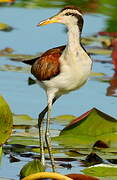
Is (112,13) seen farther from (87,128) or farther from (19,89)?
(87,128)

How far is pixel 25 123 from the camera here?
22.0ft

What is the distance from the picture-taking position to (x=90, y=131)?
6.41 m

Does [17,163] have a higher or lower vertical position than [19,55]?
lower

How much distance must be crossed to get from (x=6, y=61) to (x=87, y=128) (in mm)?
2948

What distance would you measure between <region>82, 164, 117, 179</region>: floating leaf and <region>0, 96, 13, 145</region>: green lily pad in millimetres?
684

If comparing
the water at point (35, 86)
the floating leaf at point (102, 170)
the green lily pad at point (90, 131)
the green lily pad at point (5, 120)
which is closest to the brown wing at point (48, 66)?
the green lily pad at point (90, 131)

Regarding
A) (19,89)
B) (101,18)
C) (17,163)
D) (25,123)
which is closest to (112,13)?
(101,18)

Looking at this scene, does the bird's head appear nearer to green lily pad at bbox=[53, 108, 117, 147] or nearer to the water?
green lily pad at bbox=[53, 108, 117, 147]

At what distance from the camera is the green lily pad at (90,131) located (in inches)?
248

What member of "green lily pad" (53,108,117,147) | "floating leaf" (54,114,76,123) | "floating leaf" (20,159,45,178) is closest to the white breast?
"green lily pad" (53,108,117,147)

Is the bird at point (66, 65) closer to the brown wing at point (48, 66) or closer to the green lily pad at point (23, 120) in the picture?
the brown wing at point (48, 66)

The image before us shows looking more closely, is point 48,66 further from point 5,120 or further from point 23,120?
point 5,120

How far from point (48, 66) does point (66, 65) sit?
18cm

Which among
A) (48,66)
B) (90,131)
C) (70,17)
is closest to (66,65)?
(48,66)
